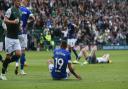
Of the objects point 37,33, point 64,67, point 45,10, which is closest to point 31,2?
point 45,10

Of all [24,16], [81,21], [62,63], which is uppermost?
[24,16]

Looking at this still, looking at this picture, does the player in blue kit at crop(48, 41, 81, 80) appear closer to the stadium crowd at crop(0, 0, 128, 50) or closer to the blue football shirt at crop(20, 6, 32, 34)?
the blue football shirt at crop(20, 6, 32, 34)

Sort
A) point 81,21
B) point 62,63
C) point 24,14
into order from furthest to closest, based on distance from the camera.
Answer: point 81,21, point 24,14, point 62,63

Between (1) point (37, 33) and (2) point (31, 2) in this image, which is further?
(2) point (31, 2)

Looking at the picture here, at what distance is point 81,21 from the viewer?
52.5m

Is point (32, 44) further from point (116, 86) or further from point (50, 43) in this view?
point (116, 86)

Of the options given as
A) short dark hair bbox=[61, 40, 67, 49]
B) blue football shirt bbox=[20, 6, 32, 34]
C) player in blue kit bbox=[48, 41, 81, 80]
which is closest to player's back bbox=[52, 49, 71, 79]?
player in blue kit bbox=[48, 41, 81, 80]

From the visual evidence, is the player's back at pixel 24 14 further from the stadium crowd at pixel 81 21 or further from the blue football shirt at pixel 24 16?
the stadium crowd at pixel 81 21

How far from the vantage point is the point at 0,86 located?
1636cm

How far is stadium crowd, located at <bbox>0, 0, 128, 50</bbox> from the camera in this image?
162ft

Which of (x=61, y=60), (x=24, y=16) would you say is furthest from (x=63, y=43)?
(x=24, y=16)

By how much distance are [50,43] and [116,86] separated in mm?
33142

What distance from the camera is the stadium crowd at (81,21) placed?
49359mm

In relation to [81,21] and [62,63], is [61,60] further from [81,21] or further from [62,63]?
[81,21]
